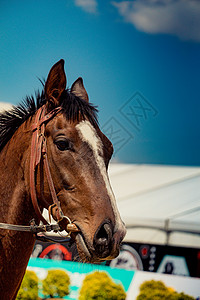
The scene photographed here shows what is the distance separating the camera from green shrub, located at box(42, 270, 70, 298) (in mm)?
5246

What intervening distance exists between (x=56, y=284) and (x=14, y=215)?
13.2 ft

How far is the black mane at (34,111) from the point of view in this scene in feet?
5.54

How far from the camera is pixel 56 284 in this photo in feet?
17.2

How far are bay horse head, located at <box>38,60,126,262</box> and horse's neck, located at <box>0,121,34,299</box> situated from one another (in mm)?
150

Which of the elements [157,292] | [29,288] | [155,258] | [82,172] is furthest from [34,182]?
[155,258]

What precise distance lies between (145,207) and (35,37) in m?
4.10

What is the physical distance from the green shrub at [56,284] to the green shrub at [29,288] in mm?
211

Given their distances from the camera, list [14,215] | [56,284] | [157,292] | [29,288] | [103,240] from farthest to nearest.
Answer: [56,284]
[29,288]
[157,292]
[14,215]
[103,240]

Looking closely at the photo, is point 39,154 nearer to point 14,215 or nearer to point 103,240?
point 14,215

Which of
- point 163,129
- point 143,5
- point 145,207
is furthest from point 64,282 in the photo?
point 143,5

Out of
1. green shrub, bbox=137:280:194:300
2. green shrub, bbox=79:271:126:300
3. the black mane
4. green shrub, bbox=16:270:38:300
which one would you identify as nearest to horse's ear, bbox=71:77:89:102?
the black mane

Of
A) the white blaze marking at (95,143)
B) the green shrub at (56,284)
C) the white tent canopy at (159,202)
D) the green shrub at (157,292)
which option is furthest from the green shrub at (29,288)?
the white blaze marking at (95,143)

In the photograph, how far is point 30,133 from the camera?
1747 mm

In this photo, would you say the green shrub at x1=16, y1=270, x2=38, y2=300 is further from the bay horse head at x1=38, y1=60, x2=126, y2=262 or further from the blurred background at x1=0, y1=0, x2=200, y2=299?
the bay horse head at x1=38, y1=60, x2=126, y2=262
